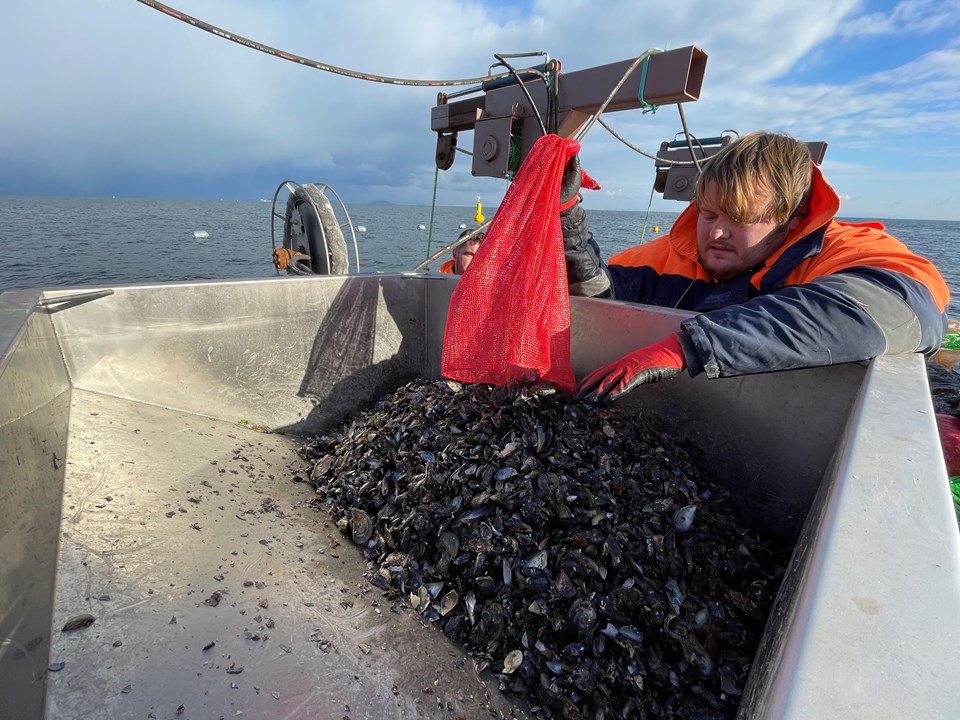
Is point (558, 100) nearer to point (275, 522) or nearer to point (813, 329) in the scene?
point (813, 329)

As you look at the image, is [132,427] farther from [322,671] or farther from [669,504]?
[669,504]

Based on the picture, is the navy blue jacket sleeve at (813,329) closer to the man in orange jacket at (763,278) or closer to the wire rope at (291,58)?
the man in orange jacket at (763,278)

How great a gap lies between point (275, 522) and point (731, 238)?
7.93ft

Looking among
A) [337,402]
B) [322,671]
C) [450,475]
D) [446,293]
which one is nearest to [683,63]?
[446,293]

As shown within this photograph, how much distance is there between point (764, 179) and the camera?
2.02 m

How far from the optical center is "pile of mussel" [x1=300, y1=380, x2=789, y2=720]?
1.49 m

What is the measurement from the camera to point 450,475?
2135mm

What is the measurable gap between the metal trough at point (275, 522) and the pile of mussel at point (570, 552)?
0.44 feet

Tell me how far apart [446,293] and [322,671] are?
2.23 metres

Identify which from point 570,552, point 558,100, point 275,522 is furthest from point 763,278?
point 275,522

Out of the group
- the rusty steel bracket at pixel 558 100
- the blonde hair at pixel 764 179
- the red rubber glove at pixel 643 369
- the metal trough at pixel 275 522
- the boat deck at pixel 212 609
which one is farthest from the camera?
the rusty steel bracket at pixel 558 100

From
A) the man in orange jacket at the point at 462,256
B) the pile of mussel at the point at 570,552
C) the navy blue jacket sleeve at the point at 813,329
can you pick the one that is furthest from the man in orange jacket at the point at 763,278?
the man in orange jacket at the point at 462,256

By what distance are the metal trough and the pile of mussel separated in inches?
5.3

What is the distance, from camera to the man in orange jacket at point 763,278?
155 centimetres
